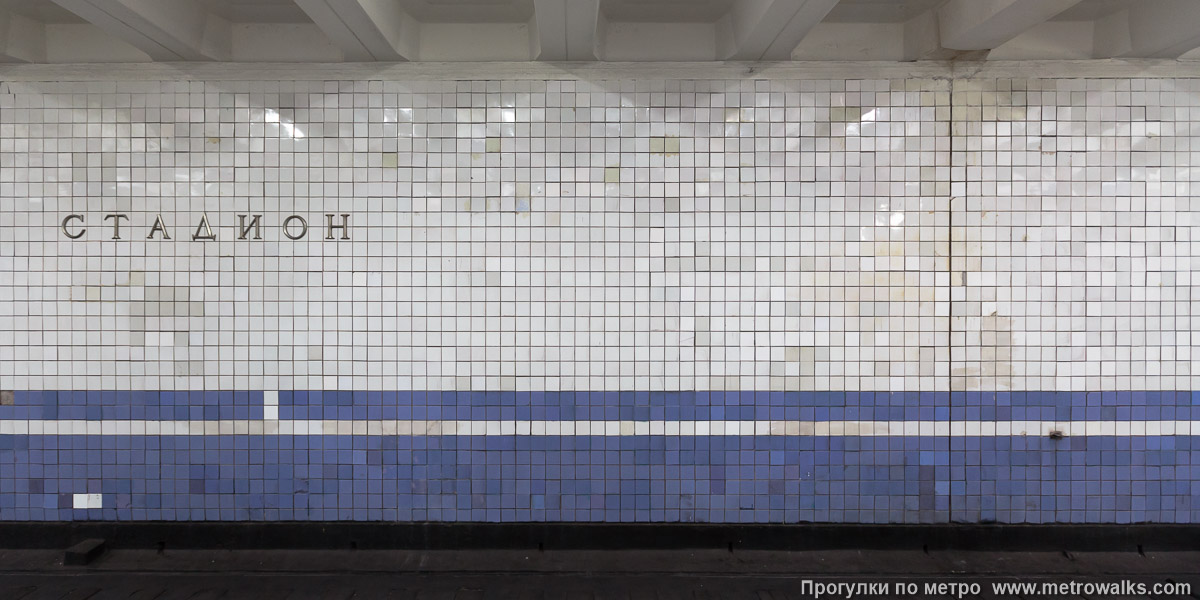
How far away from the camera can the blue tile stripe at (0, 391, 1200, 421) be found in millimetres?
2660

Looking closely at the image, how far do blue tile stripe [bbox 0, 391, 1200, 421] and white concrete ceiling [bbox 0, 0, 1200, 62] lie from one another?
1.62 metres

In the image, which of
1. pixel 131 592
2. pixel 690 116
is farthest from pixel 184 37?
pixel 131 592

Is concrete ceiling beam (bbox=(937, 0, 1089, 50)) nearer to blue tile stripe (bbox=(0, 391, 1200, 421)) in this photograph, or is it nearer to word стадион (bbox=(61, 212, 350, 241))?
blue tile stripe (bbox=(0, 391, 1200, 421))

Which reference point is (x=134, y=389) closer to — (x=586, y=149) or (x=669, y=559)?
(x=586, y=149)

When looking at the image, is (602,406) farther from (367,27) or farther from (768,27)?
(367,27)

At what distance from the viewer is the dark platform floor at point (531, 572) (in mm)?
2459

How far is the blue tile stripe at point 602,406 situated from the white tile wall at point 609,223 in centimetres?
11

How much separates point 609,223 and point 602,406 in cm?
90

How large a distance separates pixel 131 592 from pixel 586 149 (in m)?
2.92

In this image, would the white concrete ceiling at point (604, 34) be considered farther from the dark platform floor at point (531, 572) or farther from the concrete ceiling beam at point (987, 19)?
the dark platform floor at point (531, 572)

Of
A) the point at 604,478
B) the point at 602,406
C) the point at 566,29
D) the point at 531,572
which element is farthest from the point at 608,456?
the point at 566,29

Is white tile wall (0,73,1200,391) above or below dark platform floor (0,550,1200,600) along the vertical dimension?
above

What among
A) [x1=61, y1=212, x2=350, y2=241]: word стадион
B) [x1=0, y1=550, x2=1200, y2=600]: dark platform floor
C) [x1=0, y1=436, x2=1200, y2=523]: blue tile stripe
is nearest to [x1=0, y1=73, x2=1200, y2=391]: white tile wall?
[x1=61, y1=212, x2=350, y2=241]: word стадион

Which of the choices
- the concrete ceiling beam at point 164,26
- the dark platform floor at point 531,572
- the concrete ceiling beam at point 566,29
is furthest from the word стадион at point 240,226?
the dark platform floor at point 531,572
